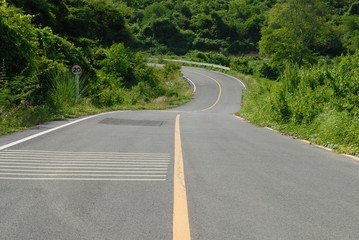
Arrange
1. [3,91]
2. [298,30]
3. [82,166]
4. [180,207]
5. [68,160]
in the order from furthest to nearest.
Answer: [298,30] → [3,91] → [68,160] → [82,166] → [180,207]

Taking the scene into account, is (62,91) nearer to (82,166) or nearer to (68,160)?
(68,160)

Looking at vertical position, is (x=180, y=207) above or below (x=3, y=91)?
below

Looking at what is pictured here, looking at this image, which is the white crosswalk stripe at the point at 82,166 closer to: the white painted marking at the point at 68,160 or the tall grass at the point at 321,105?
the white painted marking at the point at 68,160

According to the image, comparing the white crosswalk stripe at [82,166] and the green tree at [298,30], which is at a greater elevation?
the green tree at [298,30]

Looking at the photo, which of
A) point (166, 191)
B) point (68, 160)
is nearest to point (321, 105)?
point (68, 160)

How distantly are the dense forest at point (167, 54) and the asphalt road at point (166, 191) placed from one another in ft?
10.9

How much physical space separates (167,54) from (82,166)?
78.9 m

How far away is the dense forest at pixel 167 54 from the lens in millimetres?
12656

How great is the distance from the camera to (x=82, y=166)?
234 inches

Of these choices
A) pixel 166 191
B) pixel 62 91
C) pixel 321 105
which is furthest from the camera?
pixel 62 91

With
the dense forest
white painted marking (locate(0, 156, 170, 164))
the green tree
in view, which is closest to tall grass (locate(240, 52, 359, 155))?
the dense forest

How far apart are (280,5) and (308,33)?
5.12 metres

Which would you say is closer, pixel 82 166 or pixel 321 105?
pixel 82 166

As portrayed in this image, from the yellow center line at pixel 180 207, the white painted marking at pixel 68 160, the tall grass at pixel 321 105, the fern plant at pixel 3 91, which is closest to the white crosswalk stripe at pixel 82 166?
the white painted marking at pixel 68 160
